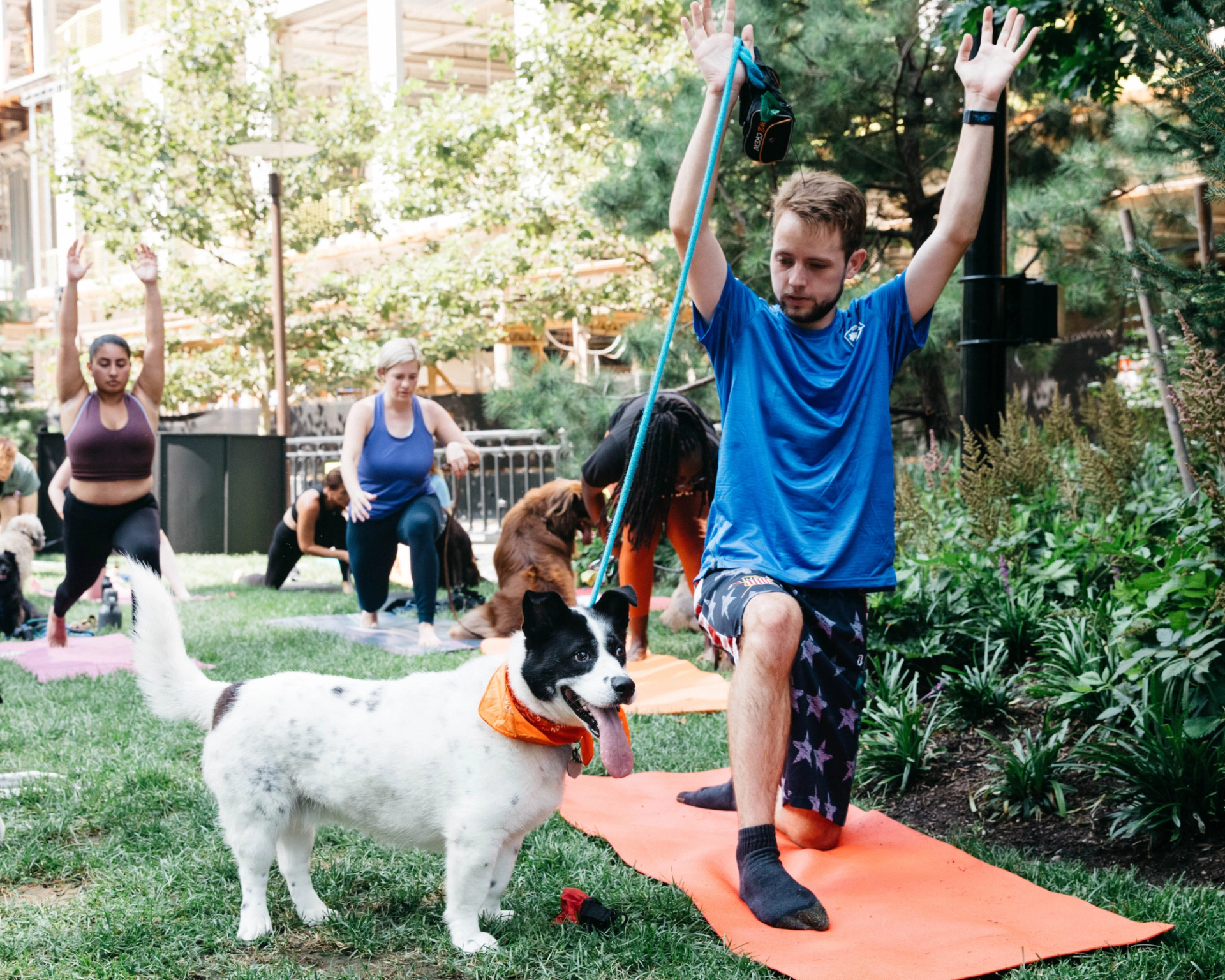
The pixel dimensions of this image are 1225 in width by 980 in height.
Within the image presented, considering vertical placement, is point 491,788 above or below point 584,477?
below

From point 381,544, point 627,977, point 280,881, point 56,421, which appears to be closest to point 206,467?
point 381,544

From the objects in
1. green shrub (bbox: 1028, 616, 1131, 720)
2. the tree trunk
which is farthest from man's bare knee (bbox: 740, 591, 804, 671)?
the tree trunk

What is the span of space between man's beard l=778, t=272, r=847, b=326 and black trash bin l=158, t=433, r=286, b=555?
495 inches

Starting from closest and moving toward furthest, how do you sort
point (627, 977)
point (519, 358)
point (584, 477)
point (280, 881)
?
point (627, 977), point (280, 881), point (584, 477), point (519, 358)

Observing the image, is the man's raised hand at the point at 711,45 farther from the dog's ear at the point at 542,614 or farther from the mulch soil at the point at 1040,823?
the mulch soil at the point at 1040,823

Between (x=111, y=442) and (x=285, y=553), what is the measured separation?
4.42m

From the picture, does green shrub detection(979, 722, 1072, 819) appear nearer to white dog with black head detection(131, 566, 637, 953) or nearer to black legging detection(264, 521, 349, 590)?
white dog with black head detection(131, 566, 637, 953)

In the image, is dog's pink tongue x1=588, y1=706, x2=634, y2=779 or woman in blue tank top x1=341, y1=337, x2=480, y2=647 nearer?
dog's pink tongue x1=588, y1=706, x2=634, y2=779

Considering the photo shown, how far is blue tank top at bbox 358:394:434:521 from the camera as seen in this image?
7645 millimetres

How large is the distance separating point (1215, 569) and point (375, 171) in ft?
82.0

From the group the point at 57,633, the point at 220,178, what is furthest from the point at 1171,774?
the point at 220,178

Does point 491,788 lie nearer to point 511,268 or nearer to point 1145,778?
point 1145,778

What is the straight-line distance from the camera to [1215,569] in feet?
11.1

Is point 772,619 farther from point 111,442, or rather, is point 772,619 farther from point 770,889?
point 111,442
